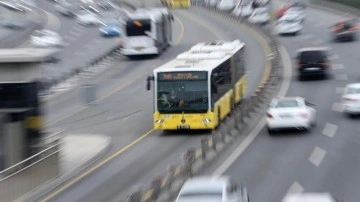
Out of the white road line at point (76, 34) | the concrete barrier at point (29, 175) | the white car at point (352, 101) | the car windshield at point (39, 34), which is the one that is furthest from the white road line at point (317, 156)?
the white road line at point (76, 34)

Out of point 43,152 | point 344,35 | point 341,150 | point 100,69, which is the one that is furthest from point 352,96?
point 344,35

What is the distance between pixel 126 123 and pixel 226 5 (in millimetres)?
67538

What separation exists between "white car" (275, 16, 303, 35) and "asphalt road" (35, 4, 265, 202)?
8.89ft

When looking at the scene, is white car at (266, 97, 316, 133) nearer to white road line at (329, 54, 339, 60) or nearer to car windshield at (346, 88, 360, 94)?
car windshield at (346, 88, 360, 94)

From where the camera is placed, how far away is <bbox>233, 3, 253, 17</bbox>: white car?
95625 mm

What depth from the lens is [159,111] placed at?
36188 millimetres

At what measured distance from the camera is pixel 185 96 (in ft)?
117

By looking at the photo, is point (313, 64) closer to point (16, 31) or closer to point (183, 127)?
point (183, 127)

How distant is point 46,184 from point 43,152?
3.32 ft

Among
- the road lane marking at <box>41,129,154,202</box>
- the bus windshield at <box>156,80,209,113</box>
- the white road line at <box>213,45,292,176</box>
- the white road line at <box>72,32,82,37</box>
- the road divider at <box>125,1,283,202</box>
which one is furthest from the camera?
the white road line at <box>72,32,82,37</box>

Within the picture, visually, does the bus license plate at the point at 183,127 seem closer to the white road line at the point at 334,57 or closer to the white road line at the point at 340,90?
the white road line at the point at 340,90

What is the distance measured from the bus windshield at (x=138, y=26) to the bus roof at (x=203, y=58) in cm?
1867

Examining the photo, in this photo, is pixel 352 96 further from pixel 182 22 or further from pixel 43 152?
pixel 182 22

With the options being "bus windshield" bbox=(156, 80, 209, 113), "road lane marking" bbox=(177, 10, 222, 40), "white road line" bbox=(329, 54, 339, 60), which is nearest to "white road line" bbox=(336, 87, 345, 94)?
"white road line" bbox=(329, 54, 339, 60)
